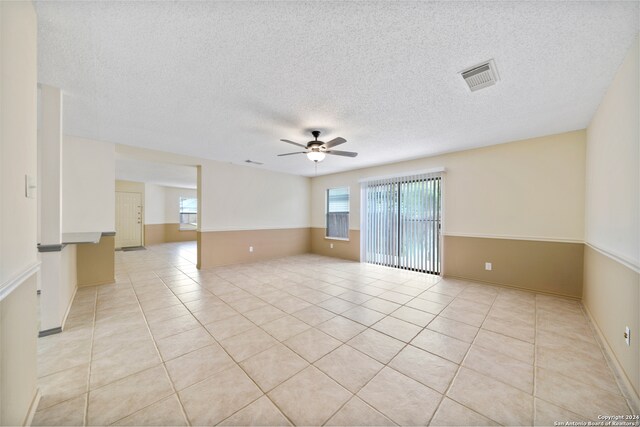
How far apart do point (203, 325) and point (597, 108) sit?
4916mm

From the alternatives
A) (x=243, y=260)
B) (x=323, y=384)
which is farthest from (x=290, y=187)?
(x=323, y=384)

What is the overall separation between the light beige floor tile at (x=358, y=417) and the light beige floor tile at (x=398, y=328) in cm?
94

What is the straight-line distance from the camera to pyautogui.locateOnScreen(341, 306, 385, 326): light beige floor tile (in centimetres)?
259

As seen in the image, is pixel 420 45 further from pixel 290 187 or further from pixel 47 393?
pixel 290 187

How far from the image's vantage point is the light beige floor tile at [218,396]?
1.37m

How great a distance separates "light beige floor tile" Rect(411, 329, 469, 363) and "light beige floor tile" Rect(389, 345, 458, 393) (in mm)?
76

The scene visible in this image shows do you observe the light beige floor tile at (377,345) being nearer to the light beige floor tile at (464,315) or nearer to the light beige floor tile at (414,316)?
the light beige floor tile at (414,316)

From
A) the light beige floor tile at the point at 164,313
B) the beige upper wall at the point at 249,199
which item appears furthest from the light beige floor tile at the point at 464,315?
the beige upper wall at the point at 249,199

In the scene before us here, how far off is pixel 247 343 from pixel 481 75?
3133 millimetres

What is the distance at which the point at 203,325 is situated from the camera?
8.13 ft

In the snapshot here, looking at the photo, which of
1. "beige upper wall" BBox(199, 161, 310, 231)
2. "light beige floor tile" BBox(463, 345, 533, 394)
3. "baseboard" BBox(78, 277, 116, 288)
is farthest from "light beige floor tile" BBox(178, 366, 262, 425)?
"beige upper wall" BBox(199, 161, 310, 231)

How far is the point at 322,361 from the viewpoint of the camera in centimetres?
188

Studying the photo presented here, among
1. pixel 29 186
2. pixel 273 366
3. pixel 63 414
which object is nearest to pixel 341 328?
pixel 273 366

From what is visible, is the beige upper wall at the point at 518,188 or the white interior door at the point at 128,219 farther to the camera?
the white interior door at the point at 128,219
